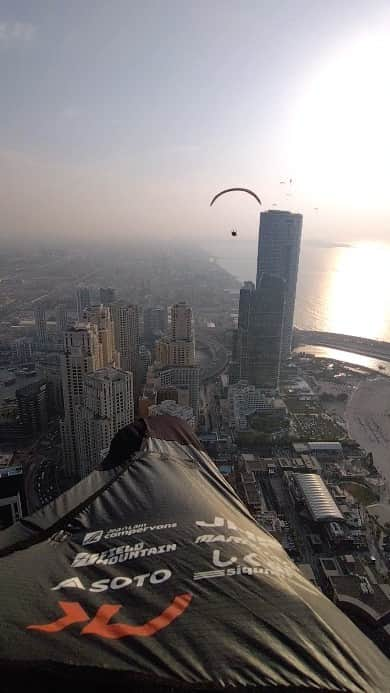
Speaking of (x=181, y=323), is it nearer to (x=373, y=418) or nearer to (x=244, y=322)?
(x=244, y=322)

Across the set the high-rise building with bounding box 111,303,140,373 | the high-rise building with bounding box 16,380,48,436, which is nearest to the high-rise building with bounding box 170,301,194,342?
the high-rise building with bounding box 111,303,140,373

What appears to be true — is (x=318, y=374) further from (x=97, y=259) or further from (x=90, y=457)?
(x=97, y=259)

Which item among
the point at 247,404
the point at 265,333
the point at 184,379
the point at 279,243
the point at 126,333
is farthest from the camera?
the point at 279,243

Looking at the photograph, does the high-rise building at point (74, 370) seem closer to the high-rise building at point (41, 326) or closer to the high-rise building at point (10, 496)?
the high-rise building at point (10, 496)

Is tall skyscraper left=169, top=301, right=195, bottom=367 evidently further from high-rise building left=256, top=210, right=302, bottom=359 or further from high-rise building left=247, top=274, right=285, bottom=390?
high-rise building left=256, top=210, right=302, bottom=359

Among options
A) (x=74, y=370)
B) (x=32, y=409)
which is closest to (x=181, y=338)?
(x=32, y=409)

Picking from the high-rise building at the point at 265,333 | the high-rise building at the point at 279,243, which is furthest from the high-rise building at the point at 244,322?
the high-rise building at the point at 279,243
